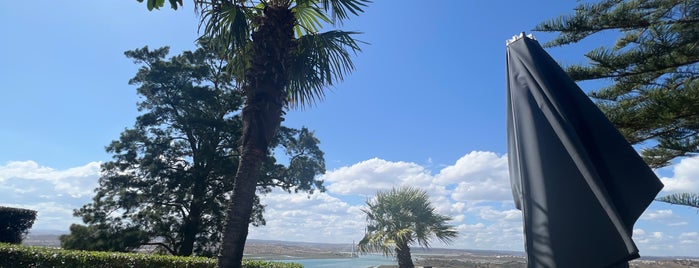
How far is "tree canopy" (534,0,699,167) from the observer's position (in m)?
4.58

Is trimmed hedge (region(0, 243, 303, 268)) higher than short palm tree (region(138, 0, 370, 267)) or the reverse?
the reverse

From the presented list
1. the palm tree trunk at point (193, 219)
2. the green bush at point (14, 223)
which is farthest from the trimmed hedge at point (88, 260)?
the palm tree trunk at point (193, 219)

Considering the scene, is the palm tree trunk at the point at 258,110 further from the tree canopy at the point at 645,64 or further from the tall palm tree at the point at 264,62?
the tree canopy at the point at 645,64

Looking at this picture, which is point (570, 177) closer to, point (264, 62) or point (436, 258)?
point (264, 62)

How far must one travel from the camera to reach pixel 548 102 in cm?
191

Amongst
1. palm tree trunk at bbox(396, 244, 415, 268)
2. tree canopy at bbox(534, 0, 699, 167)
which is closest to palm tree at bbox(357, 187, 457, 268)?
palm tree trunk at bbox(396, 244, 415, 268)

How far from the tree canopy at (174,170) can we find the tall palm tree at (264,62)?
7.65 meters

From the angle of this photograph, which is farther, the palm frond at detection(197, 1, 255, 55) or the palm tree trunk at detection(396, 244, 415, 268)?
the palm tree trunk at detection(396, 244, 415, 268)

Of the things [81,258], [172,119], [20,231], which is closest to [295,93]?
[81,258]

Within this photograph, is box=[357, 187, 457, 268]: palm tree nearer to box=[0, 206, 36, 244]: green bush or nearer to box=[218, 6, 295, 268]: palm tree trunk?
box=[218, 6, 295, 268]: palm tree trunk

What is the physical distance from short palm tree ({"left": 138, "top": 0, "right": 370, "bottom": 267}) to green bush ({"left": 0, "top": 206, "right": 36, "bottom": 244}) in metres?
10.5

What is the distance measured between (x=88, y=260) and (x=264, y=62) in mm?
6469

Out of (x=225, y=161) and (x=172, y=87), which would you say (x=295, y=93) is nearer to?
(x=225, y=161)

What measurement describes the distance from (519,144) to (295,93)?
4.07m
